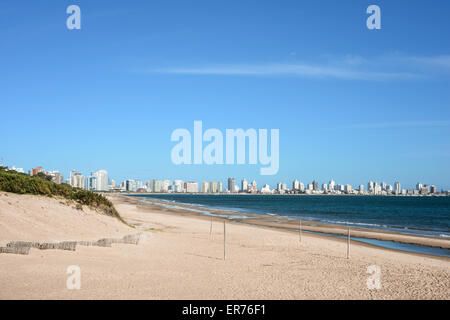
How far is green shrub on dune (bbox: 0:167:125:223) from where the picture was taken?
22.5 meters

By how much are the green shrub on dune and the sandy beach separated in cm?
128

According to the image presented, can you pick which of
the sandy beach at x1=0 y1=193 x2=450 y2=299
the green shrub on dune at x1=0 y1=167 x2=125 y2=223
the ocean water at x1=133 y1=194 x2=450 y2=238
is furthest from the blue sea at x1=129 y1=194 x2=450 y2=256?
the green shrub on dune at x1=0 y1=167 x2=125 y2=223

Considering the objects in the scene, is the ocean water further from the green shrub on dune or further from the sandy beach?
Result: the green shrub on dune

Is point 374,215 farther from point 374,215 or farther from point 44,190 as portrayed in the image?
point 44,190

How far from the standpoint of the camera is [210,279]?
501 inches

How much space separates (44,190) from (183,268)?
44.3 feet

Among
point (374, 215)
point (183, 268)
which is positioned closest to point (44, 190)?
point (183, 268)

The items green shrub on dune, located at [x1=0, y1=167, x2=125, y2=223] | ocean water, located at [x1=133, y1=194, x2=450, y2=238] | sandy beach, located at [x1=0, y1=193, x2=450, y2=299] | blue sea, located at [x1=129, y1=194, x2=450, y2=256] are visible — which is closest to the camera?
sandy beach, located at [x1=0, y1=193, x2=450, y2=299]

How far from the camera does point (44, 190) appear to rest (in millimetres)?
23953

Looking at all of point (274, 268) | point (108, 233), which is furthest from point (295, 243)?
point (108, 233)

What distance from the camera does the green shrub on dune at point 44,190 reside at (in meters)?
22.5

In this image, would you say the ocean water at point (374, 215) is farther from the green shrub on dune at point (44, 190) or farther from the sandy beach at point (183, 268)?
the green shrub on dune at point (44, 190)

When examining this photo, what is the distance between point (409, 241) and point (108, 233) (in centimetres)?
2067
